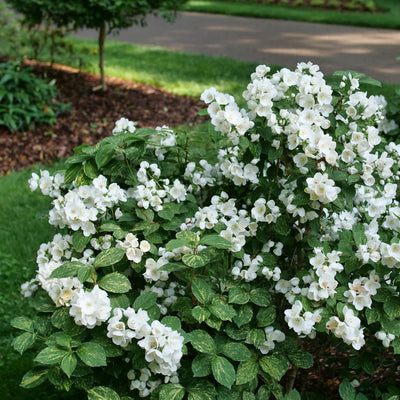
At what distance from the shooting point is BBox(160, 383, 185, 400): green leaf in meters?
1.89

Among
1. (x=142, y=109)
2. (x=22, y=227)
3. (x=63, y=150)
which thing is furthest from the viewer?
(x=142, y=109)

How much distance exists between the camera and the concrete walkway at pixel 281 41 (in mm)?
8938

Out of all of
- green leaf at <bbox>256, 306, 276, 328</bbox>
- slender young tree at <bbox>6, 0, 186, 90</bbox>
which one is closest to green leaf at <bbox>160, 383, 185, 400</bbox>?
green leaf at <bbox>256, 306, 276, 328</bbox>

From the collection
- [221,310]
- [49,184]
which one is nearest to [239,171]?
[221,310]

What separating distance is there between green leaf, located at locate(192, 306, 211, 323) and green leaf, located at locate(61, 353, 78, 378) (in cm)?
40

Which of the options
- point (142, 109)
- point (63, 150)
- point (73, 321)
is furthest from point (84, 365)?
point (142, 109)

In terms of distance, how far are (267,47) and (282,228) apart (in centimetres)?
855

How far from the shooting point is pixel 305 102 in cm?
212

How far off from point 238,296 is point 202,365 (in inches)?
10.5

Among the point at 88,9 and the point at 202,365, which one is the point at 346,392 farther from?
the point at 88,9

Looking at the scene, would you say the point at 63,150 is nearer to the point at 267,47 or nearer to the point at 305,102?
the point at 305,102

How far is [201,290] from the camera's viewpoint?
1979 mm

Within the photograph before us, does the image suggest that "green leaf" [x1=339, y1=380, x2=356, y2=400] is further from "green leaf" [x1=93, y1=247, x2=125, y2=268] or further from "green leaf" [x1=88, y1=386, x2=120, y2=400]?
"green leaf" [x1=93, y1=247, x2=125, y2=268]

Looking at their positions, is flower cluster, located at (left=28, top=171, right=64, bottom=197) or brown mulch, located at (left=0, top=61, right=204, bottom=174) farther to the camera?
brown mulch, located at (left=0, top=61, right=204, bottom=174)
